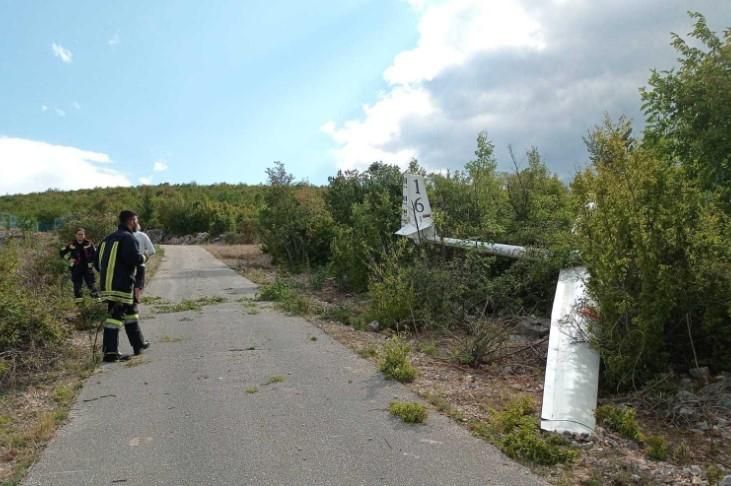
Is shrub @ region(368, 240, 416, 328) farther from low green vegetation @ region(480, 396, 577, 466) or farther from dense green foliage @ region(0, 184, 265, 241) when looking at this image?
dense green foliage @ region(0, 184, 265, 241)

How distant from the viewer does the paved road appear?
391 centimetres

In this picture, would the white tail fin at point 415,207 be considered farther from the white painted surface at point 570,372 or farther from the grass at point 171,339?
the grass at point 171,339

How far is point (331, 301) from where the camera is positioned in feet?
42.6

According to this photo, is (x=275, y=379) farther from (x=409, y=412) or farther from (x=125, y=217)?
(x=125, y=217)

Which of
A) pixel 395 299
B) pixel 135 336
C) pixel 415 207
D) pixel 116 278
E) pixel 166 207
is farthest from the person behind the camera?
pixel 166 207

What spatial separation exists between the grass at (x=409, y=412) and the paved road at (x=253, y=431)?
0.34 feet

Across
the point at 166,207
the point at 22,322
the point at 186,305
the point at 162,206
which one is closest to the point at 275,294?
the point at 186,305

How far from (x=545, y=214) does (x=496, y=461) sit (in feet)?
26.9

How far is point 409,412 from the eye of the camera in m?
4.99

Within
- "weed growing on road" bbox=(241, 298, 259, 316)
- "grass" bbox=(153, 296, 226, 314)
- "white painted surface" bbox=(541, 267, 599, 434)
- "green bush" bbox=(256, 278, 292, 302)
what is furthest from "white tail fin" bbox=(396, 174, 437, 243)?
"white painted surface" bbox=(541, 267, 599, 434)

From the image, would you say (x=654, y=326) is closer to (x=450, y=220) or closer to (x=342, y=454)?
(x=342, y=454)

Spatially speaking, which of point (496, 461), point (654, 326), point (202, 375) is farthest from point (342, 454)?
point (654, 326)

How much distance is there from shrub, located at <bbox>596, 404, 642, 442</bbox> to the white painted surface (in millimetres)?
91

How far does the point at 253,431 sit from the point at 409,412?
143 cm
